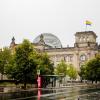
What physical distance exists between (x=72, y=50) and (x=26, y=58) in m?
82.9

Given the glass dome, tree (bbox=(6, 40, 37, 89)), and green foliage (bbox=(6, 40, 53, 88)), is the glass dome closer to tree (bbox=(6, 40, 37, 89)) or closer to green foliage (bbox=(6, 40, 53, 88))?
green foliage (bbox=(6, 40, 53, 88))

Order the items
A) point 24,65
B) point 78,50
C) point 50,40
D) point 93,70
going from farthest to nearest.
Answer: point 50,40 → point 78,50 → point 93,70 → point 24,65

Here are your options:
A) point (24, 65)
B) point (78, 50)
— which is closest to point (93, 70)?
point (78, 50)

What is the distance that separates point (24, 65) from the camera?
60094 mm

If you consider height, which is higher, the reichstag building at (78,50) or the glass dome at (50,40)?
the glass dome at (50,40)

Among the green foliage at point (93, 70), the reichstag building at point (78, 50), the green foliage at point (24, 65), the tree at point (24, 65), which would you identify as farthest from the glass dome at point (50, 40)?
the tree at point (24, 65)

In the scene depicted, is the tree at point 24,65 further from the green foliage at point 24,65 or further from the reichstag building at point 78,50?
the reichstag building at point 78,50

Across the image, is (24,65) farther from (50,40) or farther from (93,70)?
(50,40)

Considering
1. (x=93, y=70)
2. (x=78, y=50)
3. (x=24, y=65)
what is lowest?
(x=24, y=65)

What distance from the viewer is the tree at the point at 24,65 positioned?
60.0 m

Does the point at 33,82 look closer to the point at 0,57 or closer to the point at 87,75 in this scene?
the point at 0,57

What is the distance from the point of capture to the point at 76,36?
470 feet

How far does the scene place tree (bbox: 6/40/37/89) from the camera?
197 ft

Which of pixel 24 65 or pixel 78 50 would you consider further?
pixel 78 50
